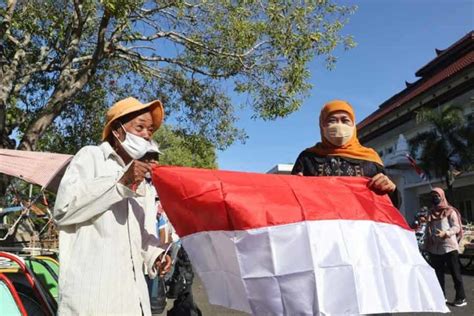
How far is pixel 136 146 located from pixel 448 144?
939 inches

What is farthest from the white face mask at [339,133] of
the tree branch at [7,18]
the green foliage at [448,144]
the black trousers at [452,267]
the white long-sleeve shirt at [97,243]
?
the green foliage at [448,144]

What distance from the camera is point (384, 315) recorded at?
2830mm

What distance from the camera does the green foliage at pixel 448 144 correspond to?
2350 cm

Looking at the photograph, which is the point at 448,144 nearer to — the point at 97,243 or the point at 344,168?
the point at 344,168

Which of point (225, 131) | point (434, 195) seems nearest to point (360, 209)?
point (434, 195)

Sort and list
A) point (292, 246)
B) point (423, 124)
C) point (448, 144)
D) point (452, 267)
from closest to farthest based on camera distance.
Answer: point (292, 246)
point (452, 267)
point (448, 144)
point (423, 124)

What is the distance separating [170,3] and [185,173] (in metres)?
7.27

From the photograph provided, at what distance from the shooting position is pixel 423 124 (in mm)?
30141

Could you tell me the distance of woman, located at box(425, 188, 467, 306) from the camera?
27.2ft

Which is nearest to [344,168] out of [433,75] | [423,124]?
[423,124]

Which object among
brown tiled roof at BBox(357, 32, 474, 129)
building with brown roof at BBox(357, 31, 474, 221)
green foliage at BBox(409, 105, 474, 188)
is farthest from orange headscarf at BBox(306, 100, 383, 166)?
brown tiled roof at BBox(357, 32, 474, 129)

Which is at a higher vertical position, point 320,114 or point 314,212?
point 320,114

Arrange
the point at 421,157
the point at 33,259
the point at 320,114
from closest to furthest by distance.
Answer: the point at 320,114, the point at 33,259, the point at 421,157

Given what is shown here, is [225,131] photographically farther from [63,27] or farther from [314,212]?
[314,212]
